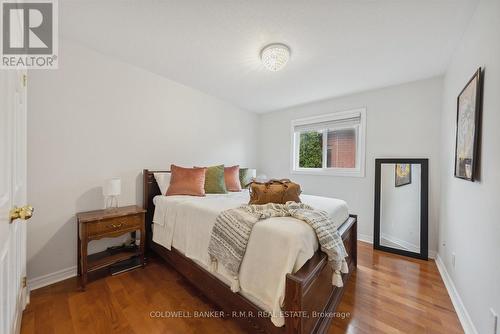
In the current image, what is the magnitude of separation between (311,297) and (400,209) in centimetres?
226

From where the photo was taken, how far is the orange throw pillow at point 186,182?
239 centimetres

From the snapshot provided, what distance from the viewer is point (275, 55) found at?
1945 mm

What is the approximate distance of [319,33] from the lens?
5.75 feet

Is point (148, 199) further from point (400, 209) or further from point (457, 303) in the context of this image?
point (400, 209)

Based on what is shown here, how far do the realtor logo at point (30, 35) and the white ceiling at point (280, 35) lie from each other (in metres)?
0.11

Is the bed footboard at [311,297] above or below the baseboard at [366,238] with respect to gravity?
above

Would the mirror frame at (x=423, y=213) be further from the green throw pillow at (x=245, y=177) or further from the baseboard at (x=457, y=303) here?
the green throw pillow at (x=245, y=177)

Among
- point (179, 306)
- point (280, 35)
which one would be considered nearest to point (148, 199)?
point (179, 306)

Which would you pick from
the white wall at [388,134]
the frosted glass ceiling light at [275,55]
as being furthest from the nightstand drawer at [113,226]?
the white wall at [388,134]

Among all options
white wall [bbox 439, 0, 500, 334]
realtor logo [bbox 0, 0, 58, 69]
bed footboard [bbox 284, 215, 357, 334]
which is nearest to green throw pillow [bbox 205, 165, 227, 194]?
bed footboard [bbox 284, 215, 357, 334]

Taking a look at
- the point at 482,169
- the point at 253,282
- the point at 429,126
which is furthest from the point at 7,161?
the point at 429,126

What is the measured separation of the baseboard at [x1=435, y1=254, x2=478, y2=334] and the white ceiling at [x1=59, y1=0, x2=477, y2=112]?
222 centimetres

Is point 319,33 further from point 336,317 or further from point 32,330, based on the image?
point 32,330

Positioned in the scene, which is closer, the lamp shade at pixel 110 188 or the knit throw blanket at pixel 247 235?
the knit throw blanket at pixel 247 235
